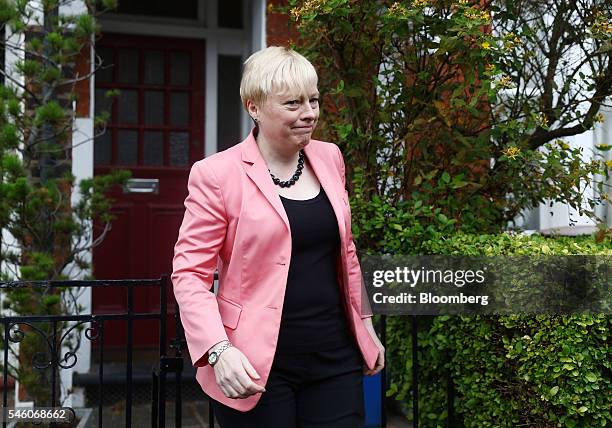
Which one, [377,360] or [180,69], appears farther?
[180,69]

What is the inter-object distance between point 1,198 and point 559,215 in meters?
4.06

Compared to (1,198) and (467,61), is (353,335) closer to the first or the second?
(467,61)

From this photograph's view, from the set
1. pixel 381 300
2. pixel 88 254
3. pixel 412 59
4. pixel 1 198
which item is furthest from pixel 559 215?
pixel 1 198

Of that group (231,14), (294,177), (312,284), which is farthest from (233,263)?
(231,14)

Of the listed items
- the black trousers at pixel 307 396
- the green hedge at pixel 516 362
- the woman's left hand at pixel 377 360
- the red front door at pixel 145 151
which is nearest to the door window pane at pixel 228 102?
the red front door at pixel 145 151

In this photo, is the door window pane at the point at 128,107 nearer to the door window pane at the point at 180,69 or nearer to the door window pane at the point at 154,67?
the door window pane at the point at 154,67

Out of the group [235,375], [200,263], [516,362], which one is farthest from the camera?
[516,362]

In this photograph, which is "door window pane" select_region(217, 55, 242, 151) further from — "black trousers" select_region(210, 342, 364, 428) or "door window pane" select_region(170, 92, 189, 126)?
"black trousers" select_region(210, 342, 364, 428)

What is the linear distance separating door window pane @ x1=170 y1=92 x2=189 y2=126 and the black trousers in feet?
16.0

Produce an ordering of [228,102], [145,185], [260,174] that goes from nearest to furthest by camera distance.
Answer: [260,174] < [145,185] < [228,102]

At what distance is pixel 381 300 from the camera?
3703 millimetres

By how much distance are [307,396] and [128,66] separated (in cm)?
515

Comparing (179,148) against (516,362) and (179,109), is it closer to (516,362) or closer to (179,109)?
(179,109)

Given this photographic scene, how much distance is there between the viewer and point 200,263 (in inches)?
86.6
